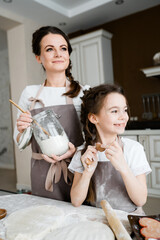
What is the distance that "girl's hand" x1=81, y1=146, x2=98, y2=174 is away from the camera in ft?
3.18

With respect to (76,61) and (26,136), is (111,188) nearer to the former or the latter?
(26,136)

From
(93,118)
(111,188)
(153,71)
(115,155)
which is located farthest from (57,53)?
(153,71)

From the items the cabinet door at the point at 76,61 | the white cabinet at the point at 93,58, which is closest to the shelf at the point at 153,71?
the white cabinet at the point at 93,58

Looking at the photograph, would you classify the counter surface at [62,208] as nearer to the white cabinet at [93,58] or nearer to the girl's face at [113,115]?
the girl's face at [113,115]

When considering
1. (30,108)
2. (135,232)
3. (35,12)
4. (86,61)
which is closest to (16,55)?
(35,12)

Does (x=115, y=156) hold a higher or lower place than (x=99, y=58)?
lower

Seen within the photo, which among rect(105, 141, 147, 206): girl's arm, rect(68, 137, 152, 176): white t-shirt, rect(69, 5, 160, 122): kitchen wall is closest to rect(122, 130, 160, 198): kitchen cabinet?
rect(69, 5, 160, 122): kitchen wall

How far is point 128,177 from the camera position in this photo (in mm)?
958

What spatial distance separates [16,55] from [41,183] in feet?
9.42

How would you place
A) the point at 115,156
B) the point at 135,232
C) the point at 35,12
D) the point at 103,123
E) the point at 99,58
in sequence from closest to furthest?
the point at 135,232 → the point at 115,156 → the point at 103,123 → the point at 35,12 → the point at 99,58

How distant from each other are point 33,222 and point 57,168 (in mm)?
399

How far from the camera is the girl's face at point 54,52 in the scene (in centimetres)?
119

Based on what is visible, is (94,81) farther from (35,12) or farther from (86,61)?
(35,12)

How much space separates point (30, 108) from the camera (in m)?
1.27
